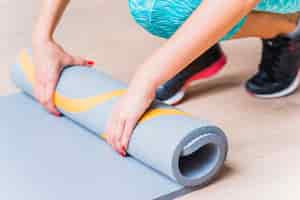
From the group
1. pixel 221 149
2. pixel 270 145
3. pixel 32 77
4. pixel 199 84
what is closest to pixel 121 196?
pixel 221 149

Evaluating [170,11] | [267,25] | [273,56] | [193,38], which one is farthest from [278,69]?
[193,38]

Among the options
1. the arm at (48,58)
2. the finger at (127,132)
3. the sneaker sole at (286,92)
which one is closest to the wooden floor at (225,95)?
the sneaker sole at (286,92)

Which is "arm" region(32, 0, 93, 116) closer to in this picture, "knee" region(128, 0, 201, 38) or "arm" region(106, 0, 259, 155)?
"knee" region(128, 0, 201, 38)

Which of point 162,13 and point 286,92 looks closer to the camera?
point 162,13

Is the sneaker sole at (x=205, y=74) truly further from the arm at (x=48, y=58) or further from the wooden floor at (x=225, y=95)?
the arm at (x=48, y=58)

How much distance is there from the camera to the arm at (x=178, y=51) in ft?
4.22

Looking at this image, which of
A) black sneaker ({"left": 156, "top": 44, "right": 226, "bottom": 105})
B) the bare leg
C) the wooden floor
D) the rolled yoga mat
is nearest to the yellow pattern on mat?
the rolled yoga mat

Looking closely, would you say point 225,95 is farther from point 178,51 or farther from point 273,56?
point 178,51

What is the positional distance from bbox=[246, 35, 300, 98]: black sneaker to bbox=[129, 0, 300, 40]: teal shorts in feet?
0.39

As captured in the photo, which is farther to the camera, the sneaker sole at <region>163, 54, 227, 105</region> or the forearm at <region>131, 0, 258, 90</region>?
the sneaker sole at <region>163, 54, 227, 105</region>

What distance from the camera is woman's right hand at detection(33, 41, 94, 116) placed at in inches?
62.1

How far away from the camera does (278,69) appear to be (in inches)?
70.4

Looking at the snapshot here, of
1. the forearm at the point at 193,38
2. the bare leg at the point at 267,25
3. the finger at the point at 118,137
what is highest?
the forearm at the point at 193,38

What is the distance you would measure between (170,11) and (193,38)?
31 centimetres
